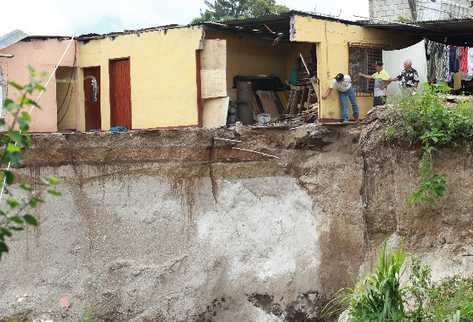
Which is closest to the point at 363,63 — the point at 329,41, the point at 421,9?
the point at 329,41

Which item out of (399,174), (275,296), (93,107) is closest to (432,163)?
(399,174)

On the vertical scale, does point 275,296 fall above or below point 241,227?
below

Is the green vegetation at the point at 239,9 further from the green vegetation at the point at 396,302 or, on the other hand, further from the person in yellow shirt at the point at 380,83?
the green vegetation at the point at 396,302

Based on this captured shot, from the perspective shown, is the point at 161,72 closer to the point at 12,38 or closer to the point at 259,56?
the point at 259,56

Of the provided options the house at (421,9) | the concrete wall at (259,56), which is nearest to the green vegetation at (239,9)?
the house at (421,9)

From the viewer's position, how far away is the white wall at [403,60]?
15430 mm

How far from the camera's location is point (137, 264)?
13.6 m

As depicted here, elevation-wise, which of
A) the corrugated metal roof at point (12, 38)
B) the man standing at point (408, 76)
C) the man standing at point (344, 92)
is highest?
the corrugated metal roof at point (12, 38)

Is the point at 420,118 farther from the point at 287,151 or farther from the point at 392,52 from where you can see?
the point at 392,52

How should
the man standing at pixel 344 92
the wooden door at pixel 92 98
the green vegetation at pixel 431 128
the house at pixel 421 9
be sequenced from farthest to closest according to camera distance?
the house at pixel 421 9, the wooden door at pixel 92 98, the man standing at pixel 344 92, the green vegetation at pixel 431 128

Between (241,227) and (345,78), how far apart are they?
3663 mm

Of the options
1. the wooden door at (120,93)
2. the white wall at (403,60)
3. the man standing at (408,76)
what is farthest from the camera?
the wooden door at (120,93)

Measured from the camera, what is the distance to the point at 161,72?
52.9 ft

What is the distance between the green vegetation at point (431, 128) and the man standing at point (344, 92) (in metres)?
2.79
